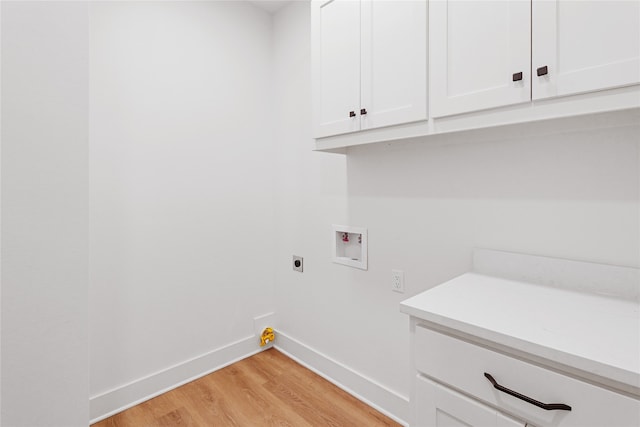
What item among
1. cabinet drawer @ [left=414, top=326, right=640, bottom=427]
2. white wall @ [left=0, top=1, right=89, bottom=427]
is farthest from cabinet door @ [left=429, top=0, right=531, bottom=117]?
white wall @ [left=0, top=1, right=89, bottom=427]

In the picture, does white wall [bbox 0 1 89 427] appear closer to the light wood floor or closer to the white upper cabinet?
the light wood floor

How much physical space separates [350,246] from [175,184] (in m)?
1.14

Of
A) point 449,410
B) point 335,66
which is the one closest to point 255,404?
point 449,410

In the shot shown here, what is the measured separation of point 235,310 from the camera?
2.36 meters

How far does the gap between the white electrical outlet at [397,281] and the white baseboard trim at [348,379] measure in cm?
→ 56

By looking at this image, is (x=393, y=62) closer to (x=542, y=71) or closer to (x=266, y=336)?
(x=542, y=71)

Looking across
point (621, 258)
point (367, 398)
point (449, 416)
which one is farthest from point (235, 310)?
point (621, 258)

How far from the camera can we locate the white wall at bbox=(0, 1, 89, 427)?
1147 millimetres

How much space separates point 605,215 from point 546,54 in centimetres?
59

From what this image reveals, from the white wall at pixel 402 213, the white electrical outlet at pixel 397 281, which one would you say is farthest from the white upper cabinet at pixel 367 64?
the white electrical outlet at pixel 397 281

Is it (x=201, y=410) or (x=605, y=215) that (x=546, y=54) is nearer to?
(x=605, y=215)

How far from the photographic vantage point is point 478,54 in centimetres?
112

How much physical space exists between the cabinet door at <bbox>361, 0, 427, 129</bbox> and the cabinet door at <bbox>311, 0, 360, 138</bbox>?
0.05 m

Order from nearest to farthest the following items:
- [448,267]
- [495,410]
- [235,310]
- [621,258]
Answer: [495,410] → [621,258] → [448,267] → [235,310]
